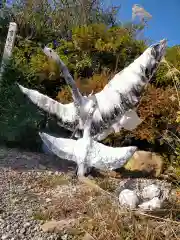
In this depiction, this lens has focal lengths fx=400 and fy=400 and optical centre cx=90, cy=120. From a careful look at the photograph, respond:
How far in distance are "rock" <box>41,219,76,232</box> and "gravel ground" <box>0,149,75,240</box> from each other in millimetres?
41

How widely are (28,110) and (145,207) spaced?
350 cm

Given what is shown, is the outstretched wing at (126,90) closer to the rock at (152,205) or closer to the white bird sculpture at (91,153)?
the white bird sculpture at (91,153)

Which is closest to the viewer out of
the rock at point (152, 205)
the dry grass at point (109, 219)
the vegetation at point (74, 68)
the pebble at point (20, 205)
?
the dry grass at point (109, 219)

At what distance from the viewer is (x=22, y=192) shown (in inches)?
152

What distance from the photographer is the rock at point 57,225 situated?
300cm

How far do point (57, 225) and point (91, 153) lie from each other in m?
1.68

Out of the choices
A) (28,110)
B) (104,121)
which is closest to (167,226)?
(104,121)

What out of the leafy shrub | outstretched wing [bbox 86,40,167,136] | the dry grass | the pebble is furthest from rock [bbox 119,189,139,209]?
the leafy shrub

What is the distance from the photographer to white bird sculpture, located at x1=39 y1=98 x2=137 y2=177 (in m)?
4.55

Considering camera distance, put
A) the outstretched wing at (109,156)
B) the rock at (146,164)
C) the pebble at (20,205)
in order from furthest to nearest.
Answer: the rock at (146,164)
the outstretched wing at (109,156)
the pebble at (20,205)

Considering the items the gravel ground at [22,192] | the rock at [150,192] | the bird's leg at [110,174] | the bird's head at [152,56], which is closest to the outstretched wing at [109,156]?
the bird's leg at [110,174]

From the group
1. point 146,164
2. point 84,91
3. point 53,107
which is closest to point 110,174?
point 146,164

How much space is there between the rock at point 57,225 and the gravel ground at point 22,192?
0.04 m

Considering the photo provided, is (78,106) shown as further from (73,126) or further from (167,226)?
(167,226)
